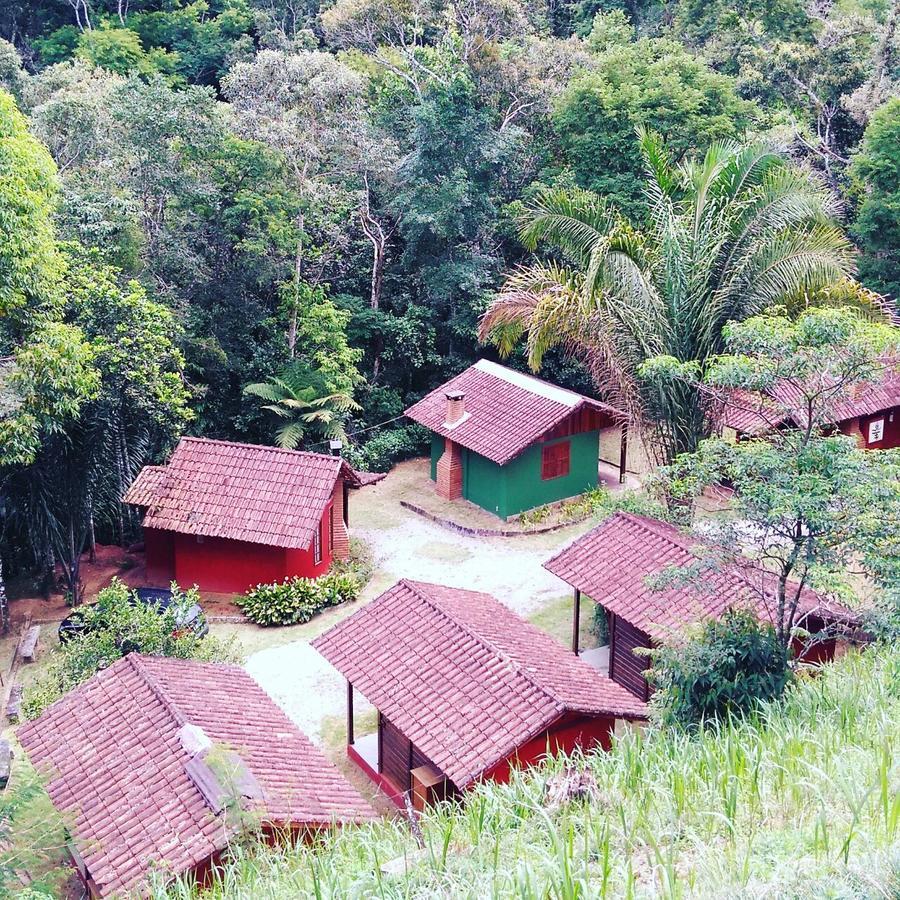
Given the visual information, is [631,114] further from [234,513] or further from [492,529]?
[234,513]

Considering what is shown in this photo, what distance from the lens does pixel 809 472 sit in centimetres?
1227

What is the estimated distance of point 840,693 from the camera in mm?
9719

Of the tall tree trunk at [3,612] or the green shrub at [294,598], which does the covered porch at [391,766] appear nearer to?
the green shrub at [294,598]

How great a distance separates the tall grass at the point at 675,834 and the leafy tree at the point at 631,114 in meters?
22.3

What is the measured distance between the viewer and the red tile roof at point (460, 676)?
44.8ft

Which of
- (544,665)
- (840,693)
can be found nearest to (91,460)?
(544,665)

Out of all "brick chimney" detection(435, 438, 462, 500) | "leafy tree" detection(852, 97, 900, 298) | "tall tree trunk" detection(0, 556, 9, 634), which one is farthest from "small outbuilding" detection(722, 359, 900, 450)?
"tall tree trunk" detection(0, 556, 9, 634)

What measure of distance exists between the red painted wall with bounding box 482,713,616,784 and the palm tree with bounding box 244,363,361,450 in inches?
519

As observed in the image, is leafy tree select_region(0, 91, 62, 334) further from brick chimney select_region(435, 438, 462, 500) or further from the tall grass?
the tall grass

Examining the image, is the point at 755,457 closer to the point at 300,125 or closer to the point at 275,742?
the point at 275,742

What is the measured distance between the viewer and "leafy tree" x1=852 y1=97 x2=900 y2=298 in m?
27.9

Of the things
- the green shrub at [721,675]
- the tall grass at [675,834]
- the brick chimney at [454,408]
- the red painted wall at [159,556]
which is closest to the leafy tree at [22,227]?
the red painted wall at [159,556]

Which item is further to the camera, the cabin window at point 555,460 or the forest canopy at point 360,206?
the cabin window at point 555,460

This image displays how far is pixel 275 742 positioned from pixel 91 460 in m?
A: 9.66
